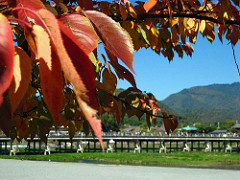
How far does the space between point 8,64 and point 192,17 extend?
1298 mm

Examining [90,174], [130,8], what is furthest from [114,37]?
[90,174]

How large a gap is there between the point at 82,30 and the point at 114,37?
7 cm

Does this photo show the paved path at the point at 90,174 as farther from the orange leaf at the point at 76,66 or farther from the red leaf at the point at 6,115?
the orange leaf at the point at 76,66

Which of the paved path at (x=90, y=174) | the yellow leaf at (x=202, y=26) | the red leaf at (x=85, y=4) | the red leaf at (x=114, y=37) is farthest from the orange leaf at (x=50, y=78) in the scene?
the paved path at (x=90, y=174)

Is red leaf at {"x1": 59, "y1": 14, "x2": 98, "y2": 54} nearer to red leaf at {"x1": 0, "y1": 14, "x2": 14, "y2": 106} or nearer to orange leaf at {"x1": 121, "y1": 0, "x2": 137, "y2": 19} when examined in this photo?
red leaf at {"x1": 0, "y1": 14, "x2": 14, "y2": 106}

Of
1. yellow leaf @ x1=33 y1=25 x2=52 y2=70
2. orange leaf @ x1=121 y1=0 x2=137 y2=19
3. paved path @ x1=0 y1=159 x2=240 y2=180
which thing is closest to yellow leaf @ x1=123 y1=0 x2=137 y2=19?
orange leaf @ x1=121 y1=0 x2=137 y2=19

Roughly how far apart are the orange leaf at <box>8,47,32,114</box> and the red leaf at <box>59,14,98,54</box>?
103 mm

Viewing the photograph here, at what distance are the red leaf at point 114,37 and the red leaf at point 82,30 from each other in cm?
4

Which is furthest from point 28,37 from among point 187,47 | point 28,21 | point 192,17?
point 187,47

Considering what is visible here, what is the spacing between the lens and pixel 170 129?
134 centimetres

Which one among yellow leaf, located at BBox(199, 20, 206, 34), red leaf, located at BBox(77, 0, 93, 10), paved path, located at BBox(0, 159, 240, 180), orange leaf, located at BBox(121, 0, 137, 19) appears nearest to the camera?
red leaf, located at BBox(77, 0, 93, 10)

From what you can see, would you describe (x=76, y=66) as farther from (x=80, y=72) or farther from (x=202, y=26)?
(x=202, y=26)

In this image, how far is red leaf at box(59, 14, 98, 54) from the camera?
0.53 meters

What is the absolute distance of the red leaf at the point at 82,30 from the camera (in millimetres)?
533
